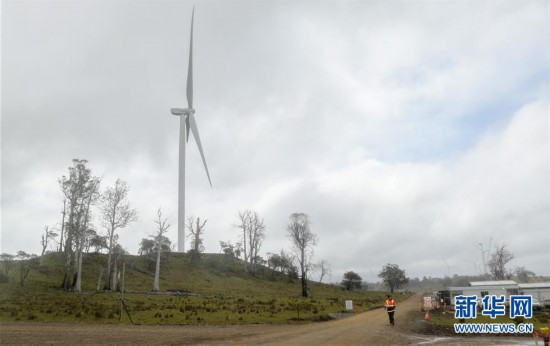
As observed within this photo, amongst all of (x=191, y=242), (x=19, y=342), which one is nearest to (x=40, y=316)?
(x=19, y=342)

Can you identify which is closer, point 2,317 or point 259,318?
point 2,317

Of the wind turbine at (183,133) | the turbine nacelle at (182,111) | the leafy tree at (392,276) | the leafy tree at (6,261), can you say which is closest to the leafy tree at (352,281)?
the leafy tree at (392,276)

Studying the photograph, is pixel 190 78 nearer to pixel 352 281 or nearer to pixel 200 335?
pixel 200 335

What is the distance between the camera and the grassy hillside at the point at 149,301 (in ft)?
86.2

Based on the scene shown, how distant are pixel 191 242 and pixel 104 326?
211ft

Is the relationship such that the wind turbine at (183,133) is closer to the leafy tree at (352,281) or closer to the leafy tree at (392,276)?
the leafy tree at (352,281)

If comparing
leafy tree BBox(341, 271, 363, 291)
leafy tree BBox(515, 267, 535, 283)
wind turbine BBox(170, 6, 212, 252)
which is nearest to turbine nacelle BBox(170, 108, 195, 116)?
wind turbine BBox(170, 6, 212, 252)

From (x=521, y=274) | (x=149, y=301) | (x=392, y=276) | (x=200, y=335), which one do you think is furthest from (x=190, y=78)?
(x=521, y=274)

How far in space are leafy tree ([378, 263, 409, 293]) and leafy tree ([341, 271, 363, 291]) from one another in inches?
347

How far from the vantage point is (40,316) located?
83.3 ft

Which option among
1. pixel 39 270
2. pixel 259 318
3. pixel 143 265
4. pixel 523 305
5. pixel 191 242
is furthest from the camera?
pixel 191 242

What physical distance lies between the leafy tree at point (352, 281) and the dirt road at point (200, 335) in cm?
8042

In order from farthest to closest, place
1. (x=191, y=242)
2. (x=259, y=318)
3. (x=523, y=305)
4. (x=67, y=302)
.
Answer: (x=191, y=242) < (x=67, y=302) < (x=259, y=318) < (x=523, y=305)

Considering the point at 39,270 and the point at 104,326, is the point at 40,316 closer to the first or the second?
the point at 104,326
